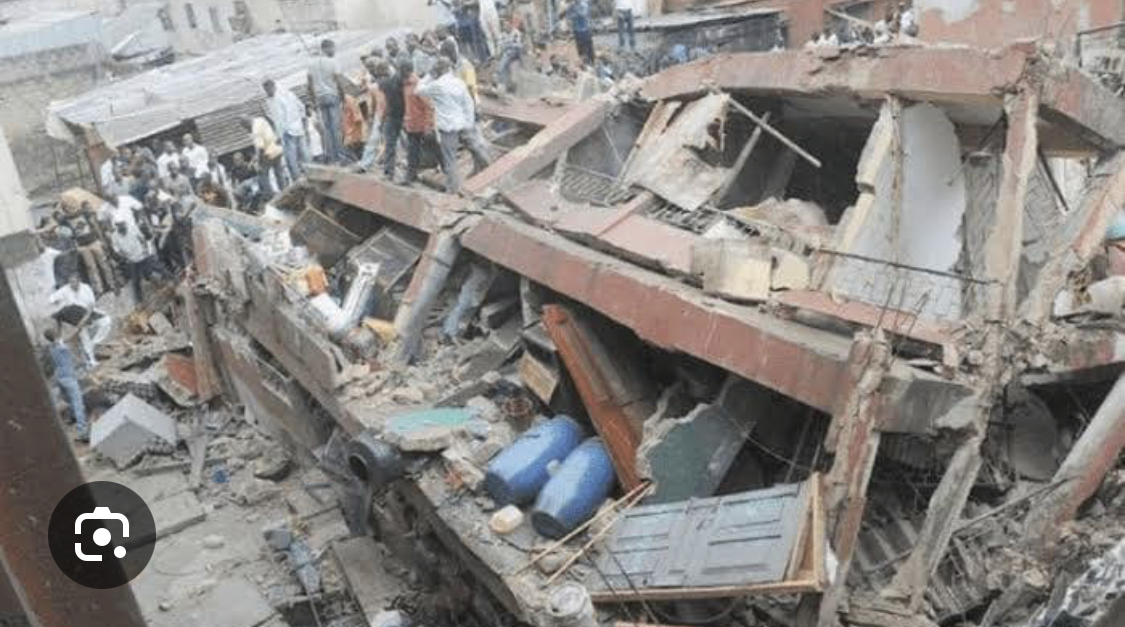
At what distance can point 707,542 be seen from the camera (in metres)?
5.43

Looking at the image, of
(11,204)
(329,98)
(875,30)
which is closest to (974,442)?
(329,98)

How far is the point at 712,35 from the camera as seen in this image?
19641mm

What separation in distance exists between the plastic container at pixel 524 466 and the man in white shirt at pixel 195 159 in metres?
10.5

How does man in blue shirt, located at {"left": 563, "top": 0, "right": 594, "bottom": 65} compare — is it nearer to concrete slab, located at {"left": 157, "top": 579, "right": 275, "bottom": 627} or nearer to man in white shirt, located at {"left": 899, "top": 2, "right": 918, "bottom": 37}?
man in white shirt, located at {"left": 899, "top": 2, "right": 918, "bottom": 37}

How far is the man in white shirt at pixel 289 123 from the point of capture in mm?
13812

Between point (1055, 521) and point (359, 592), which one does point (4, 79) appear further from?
point (1055, 521)

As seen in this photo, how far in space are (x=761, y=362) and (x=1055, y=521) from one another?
182 cm

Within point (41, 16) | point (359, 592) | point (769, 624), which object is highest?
point (41, 16)

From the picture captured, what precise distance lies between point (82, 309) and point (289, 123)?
390 centimetres

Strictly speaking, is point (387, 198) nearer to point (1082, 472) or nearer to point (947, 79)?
point (947, 79)

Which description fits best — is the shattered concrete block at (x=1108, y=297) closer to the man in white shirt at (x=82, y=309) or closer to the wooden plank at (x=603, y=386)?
the wooden plank at (x=603, y=386)

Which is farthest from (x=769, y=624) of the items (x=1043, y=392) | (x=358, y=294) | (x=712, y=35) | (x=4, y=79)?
(x=4, y=79)

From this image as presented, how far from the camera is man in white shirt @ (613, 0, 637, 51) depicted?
60.9 feet
